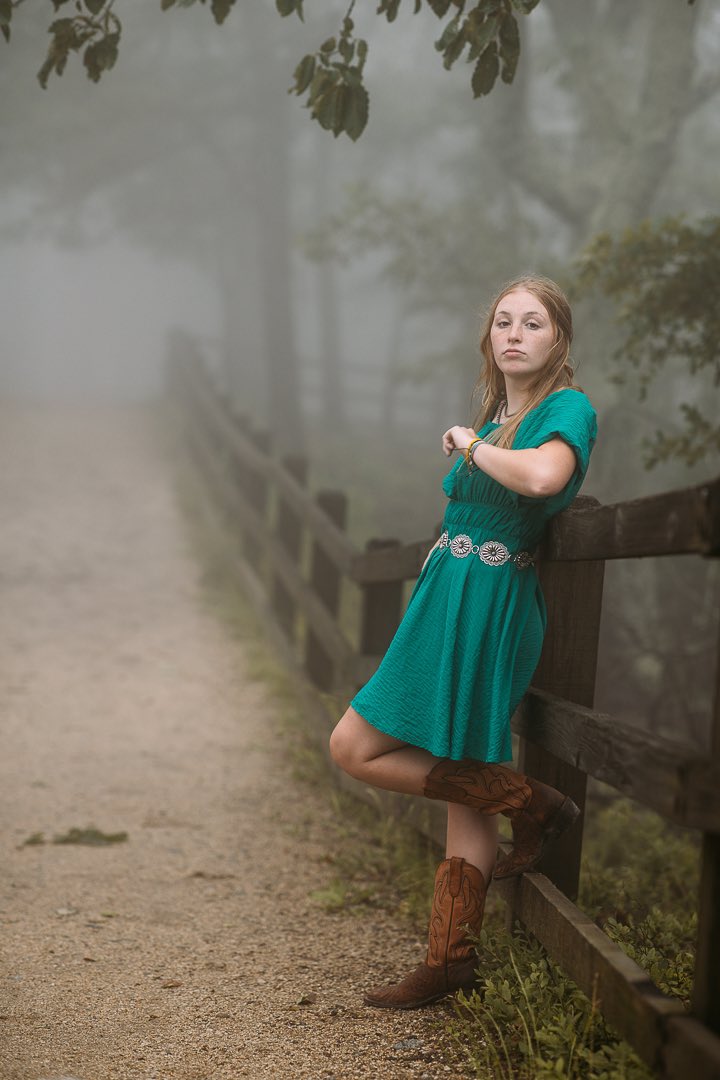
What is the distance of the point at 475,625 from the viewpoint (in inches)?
106

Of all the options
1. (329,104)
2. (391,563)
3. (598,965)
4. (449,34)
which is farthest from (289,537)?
(598,965)

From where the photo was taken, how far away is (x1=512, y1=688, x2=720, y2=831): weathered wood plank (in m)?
2.00

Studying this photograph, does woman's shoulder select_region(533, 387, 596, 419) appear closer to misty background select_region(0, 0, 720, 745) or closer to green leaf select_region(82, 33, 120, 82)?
misty background select_region(0, 0, 720, 745)

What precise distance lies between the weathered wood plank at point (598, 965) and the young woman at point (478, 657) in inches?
5.2

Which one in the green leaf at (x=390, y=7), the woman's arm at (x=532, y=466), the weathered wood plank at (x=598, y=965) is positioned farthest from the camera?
the green leaf at (x=390, y=7)

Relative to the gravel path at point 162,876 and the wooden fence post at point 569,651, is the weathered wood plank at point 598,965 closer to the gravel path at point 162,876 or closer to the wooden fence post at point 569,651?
the wooden fence post at point 569,651

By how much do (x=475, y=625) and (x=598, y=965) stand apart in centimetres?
84

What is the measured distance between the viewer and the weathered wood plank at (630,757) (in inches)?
78.8

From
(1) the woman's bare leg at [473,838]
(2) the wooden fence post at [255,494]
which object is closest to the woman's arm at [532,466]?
(1) the woman's bare leg at [473,838]

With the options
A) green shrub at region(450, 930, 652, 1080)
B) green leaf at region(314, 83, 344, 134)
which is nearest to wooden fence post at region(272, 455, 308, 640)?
green leaf at region(314, 83, 344, 134)

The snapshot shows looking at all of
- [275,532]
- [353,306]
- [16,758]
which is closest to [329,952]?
[16,758]

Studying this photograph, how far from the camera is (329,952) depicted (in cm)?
337

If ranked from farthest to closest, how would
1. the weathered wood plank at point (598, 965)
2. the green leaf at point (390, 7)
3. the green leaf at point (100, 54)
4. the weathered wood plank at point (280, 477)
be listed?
the weathered wood plank at point (280, 477) → the green leaf at point (100, 54) → the green leaf at point (390, 7) → the weathered wood plank at point (598, 965)

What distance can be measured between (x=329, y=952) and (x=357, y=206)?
32.9 feet
